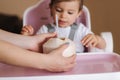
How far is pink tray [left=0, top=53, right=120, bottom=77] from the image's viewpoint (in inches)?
24.8

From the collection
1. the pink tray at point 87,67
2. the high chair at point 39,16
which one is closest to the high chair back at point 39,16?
the high chair at point 39,16

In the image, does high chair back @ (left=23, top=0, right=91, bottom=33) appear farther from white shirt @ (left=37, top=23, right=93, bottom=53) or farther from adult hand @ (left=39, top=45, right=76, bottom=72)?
adult hand @ (left=39, top=45, right=76, bottom=72)

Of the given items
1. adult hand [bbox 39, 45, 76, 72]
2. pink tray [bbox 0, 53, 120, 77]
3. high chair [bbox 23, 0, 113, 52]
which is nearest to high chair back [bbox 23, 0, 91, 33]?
high chair [bbox 23, 0, 113, 52]

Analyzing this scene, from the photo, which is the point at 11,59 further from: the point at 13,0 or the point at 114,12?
the point at 114,12

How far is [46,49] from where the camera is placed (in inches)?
25.7

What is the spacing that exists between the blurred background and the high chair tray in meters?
0.62

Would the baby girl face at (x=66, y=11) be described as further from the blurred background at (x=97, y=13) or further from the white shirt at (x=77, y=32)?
the blurred background at (x=97, y=13)

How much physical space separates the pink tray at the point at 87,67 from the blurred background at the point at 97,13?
2.03ft

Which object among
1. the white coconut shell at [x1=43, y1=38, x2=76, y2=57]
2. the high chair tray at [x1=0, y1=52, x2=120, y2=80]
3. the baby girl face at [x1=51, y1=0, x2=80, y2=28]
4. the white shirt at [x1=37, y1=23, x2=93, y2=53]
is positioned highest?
the baby girl face at [x1=51, y1=0, x2=80, y2=28]

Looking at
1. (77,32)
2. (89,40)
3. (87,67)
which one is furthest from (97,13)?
(87,67)

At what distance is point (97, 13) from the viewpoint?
1.37m

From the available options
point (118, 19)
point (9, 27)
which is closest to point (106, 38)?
point (118, 19)

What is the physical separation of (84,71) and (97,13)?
2.52ft

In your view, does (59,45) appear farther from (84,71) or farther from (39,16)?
(39,16)
